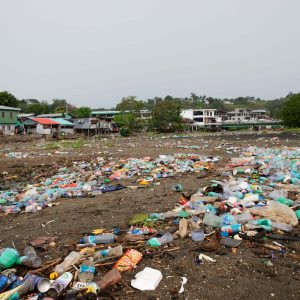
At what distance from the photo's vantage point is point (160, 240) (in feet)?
11.9

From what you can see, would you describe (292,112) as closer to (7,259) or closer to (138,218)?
(138,218)

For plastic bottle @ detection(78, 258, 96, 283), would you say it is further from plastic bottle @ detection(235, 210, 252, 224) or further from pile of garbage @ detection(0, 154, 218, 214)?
pile of garbage @ detection(0, 154, 218, 214)

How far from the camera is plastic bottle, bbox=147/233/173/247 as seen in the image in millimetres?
3564

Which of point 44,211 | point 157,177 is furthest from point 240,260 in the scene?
point 157,177

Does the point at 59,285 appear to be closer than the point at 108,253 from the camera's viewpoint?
Yes

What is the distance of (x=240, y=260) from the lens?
3.16 meters

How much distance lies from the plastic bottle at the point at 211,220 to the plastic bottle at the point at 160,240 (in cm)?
65

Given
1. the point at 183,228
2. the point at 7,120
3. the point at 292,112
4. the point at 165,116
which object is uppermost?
the point at 292,112

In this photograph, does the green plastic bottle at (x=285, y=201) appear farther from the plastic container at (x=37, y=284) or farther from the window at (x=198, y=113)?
the window at (x=198, y=113)

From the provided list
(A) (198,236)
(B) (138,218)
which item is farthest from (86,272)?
(B) (138,218)

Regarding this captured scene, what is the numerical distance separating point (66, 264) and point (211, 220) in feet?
6.52

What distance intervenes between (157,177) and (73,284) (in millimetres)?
5733

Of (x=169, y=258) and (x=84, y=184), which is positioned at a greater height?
(x=169, y=258)

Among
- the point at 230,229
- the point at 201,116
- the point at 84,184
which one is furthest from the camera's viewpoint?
the point at 201,116
